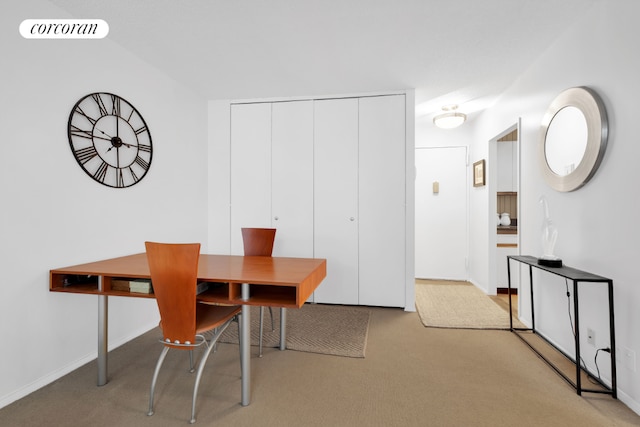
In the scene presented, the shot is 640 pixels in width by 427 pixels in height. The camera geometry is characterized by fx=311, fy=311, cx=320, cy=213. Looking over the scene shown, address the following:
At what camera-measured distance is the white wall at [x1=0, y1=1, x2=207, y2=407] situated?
193 centimetres

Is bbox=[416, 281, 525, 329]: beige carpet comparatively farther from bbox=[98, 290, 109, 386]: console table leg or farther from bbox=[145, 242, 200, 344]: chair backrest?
bbox=[98, 290, 109, 386]: console table leg

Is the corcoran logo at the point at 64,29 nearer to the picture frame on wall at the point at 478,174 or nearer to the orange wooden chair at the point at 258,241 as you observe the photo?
the orange wooden chair at the point at 258,241

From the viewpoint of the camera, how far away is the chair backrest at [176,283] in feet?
5.55

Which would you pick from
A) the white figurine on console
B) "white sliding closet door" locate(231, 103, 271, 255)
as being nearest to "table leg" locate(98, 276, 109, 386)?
"white sliding closet door" locate(231, 103, 271, 255)

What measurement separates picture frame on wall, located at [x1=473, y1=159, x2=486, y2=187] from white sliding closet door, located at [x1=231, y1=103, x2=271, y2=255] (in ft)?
9.55

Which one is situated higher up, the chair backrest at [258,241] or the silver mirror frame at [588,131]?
the silver mirror frame at [588,131]

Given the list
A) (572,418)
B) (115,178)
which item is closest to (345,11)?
(115,178)

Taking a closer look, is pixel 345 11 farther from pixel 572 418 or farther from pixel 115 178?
pixel 572 418

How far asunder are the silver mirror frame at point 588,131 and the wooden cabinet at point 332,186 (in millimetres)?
1523

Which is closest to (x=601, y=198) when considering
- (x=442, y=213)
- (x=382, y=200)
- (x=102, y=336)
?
(x=382, y=200)

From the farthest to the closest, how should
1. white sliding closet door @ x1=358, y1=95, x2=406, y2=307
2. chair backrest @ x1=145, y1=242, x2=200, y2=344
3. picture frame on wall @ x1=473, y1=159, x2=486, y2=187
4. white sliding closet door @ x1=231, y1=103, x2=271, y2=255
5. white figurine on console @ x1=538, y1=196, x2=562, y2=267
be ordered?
picture frame on wall @ x1=473, y1=159, x2=486, y2=187
white sliding closet door @ x1=231, y1=103, x2=271, y2=255
white sliding closet door @ x1=358, y1=95, x2=406, y2=307
white figurine on console @ x1=538, y1=196, x2=562, y2=267
chair backrest @ x1=145, y1=242, x2=200, y2=344

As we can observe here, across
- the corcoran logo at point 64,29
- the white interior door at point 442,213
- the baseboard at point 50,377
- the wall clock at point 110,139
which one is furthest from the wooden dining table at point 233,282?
the white interior door at point 442,213

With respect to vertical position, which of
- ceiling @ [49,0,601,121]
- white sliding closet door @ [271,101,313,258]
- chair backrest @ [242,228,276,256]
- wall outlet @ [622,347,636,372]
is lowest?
wall outlet @ [622,347,636,372]

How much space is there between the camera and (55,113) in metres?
2.20
